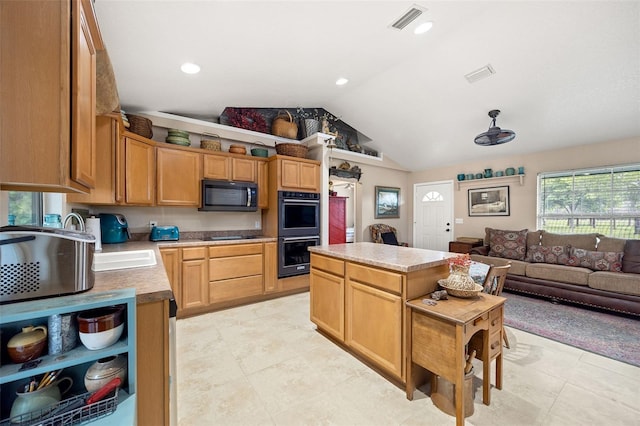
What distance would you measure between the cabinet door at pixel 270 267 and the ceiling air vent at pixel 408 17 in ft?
10.0

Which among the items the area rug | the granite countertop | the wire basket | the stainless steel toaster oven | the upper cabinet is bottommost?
the area rug

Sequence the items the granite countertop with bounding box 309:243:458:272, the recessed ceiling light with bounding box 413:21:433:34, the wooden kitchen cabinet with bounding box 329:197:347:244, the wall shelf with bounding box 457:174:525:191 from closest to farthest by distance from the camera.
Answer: the granite countertop with bounding box 309:243:458:272 < the recessed ceiling light with bounding box 413:21:433:34 < the wall shelf with bounding box 457:174:525:191 < the wooden kitchen cabinet with bounding box 329:197:347:244

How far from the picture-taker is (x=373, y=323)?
6.73 feet

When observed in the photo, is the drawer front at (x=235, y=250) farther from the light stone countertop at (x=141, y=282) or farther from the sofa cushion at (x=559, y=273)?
the sofa cushion at (x=559, y=273)

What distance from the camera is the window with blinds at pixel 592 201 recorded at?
396 centimetres

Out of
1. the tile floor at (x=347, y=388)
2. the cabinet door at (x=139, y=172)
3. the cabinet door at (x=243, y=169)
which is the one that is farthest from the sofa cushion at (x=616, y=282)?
the cabinet door at (x=139, y=172)

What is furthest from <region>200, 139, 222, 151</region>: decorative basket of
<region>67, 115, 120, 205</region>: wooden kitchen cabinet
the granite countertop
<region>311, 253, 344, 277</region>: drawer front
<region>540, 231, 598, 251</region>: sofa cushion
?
<region>540, 231, 598, 251</region>: sofa cushion

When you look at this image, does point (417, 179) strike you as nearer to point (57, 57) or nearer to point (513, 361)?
point (513, 361)

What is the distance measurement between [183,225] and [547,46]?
16.7 feet

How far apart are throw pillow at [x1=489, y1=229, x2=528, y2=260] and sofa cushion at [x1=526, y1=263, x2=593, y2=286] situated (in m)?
0.43

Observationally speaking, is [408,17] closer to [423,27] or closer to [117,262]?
[423,27]

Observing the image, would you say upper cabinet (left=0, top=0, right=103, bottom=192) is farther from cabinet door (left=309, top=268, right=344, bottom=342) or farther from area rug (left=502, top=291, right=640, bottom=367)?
area rug (left=502, top=291, right=640, bottom=367)

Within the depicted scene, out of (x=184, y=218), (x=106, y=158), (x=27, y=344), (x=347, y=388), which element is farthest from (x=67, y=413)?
(x=184, y=218)

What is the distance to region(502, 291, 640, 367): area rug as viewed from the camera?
2430 mm
